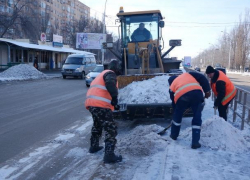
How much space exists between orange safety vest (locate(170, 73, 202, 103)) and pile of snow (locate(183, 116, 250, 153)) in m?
0.85

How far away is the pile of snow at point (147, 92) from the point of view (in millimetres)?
6664

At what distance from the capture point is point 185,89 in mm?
5004

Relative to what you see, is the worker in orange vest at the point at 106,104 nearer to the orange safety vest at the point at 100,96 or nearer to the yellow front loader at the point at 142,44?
the orange safety vest at the point at 100,96

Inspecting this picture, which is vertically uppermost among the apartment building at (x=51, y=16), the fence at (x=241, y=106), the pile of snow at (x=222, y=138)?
the apartment building at (x=51, y=16)

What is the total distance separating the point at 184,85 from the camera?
5.04 metres

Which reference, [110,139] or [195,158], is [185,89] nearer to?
[195,158]

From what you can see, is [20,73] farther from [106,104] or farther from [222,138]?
[222,138]

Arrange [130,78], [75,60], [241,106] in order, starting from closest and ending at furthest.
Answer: [241,106]
[130,78]
[75,60]

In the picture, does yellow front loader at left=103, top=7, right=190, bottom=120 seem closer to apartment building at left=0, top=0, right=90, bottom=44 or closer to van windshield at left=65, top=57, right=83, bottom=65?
van windshield at left=65, top=57, right=83, bottom=65

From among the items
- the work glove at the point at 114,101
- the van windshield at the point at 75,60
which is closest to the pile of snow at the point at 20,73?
the van windshield at the point at 75,60

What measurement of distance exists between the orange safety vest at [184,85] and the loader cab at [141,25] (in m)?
5.17

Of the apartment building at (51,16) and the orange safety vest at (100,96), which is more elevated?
the apartment building at (51,16)

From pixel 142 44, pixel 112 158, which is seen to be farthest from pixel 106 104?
pixel 142 44

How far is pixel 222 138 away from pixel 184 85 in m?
1.18
